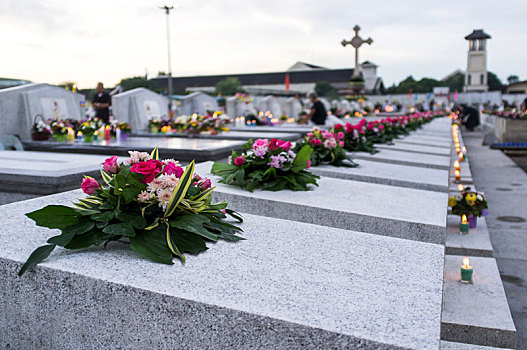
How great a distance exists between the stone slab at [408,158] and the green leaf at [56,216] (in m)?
3.90

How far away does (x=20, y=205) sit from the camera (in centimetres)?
266

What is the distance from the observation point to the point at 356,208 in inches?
117

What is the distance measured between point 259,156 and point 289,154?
23cm

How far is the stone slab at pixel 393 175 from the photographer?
13.4ft

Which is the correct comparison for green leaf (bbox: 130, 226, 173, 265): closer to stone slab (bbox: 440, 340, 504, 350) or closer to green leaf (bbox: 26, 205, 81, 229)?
green leaf (bbox: 26, 205, 81, 229)

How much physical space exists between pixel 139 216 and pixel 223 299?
58cm

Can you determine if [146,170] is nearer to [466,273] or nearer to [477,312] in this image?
[477,312]

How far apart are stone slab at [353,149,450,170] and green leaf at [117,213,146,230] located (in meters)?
3.80

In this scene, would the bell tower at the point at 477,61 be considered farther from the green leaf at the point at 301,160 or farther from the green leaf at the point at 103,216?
the green leaf at the point at 103,216

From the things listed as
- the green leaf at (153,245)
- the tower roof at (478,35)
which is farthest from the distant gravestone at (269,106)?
the tower roof at (478,35)

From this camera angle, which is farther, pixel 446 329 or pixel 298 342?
pixel 446 329

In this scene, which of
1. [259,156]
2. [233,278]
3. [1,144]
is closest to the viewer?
[233,278]

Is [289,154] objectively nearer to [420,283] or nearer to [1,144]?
[420,283]

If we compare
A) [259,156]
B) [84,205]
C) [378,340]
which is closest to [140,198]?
[84,205]
